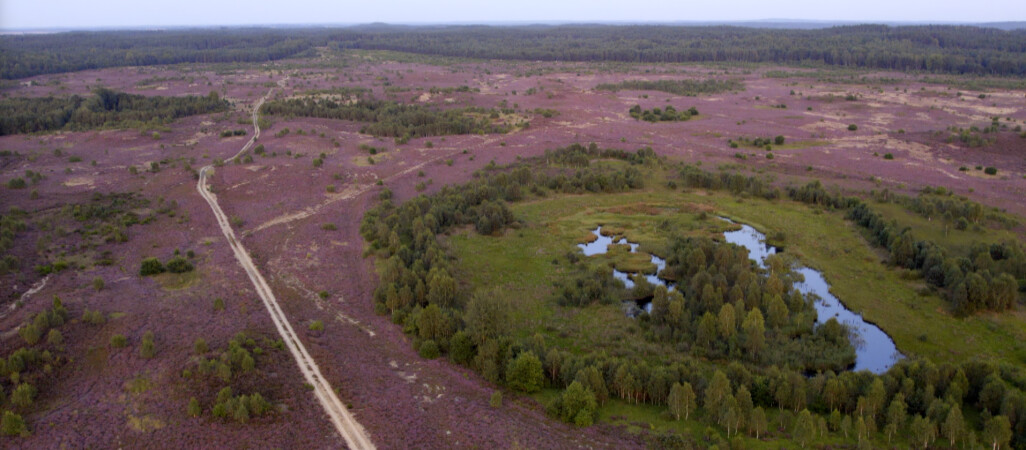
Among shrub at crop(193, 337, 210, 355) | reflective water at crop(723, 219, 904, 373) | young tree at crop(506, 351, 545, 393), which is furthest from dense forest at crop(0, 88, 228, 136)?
reflective water at crop(723, 219, 904, 373)

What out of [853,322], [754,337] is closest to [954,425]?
[754,337]

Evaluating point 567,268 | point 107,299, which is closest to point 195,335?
point 107,299

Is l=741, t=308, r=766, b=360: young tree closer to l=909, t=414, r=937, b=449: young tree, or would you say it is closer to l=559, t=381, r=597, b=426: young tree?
l=909, t=414, r=937, b=449: young tree

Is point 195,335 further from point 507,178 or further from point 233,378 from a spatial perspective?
point 507,178

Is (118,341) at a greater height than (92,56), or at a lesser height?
lesser

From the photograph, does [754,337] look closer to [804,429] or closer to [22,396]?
[804,429]

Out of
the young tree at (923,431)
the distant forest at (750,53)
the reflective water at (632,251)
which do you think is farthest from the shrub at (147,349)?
the distant forest at (750,53)
